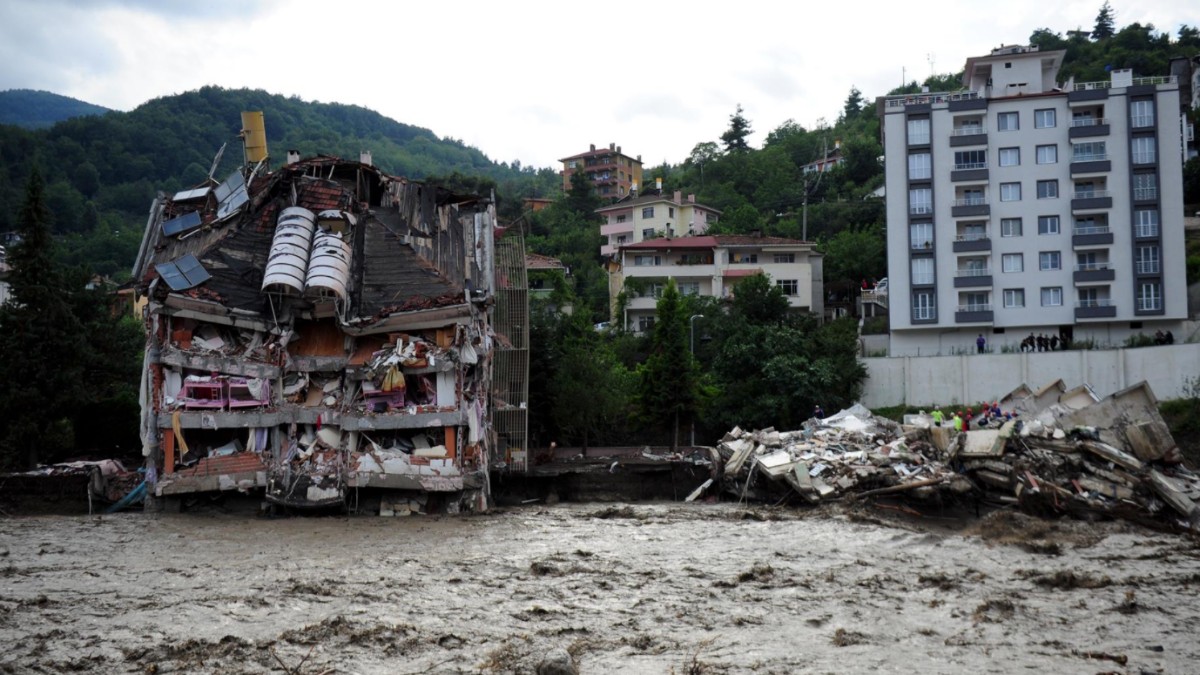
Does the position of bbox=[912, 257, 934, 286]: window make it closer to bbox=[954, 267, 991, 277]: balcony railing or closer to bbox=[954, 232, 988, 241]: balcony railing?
bbox=[954, 267, 991, 277]: balcony railing

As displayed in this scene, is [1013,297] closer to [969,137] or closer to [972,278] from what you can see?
[972,278]

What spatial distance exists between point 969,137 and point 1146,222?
390 inches

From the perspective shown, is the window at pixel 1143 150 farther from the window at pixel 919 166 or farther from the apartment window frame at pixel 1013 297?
the window at pixel 919 166

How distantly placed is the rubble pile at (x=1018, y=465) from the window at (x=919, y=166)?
2397 centimetres

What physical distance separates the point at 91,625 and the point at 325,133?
125 meters

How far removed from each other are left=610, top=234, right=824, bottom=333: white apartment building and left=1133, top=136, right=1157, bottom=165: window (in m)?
19.6

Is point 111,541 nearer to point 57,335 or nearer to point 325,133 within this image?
point 57,335

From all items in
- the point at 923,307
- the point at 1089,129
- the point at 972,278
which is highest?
the point at 1089,129

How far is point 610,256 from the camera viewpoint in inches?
2955

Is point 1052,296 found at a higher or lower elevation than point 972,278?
lower

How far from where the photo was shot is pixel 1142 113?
51.2m

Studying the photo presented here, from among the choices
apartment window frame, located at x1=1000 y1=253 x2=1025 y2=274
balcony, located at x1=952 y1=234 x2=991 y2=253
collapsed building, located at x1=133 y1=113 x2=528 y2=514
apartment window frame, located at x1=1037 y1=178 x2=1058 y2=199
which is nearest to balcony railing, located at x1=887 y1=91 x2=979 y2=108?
apartment window frame, located at x1=1037 y1=178 x2=1058 y2=199

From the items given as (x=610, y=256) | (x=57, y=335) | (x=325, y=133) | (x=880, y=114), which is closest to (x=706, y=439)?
(x=880, y=114)

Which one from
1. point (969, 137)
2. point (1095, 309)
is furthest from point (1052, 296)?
point (969, 137)
